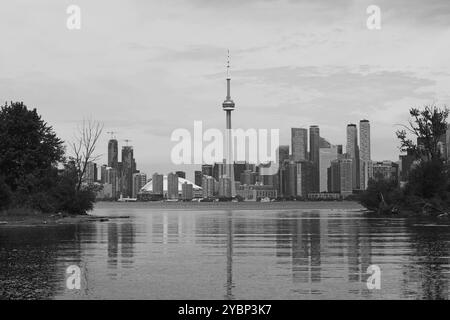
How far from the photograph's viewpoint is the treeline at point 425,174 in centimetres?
10562

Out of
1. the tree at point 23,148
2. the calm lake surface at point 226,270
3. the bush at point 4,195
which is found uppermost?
the tree at point 23,148

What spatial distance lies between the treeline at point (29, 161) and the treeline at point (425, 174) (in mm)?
56715

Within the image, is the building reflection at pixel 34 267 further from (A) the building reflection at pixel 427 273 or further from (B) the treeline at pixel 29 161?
(B) the treeline at pixel 29 161

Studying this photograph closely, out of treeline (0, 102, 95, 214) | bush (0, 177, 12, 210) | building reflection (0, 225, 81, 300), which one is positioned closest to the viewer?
building reflection (0, 225, 81, 300)

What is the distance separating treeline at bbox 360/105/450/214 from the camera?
10562cm

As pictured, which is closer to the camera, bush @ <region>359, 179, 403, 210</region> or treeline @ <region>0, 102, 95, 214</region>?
treeline @ <region>0, 102, 95, 214</region>

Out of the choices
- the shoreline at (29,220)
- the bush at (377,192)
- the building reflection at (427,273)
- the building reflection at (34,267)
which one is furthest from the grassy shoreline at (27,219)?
the bush at (377,192)

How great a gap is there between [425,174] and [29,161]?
6351 centimetres

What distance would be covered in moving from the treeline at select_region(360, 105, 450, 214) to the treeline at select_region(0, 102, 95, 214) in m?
56.7

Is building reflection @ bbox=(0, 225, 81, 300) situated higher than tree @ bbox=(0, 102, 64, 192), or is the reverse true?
tree @ bbox=(0, 102, 64, 192)

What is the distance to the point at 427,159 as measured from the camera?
379 ft

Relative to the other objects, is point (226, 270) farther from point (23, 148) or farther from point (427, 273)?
point (23, 148)

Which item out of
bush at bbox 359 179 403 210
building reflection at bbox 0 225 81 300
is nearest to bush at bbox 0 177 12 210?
building reflection at bbox 0 225 81 300

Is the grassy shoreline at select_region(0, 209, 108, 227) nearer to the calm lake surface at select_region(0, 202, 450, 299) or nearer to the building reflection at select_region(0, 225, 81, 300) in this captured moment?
the building reflection at select_region(0, 225, 81, 300)
